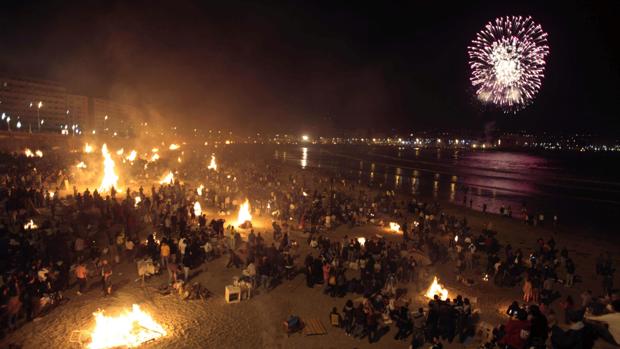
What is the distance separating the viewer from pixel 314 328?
10898 mm

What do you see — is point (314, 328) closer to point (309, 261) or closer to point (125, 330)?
point (309, 261)

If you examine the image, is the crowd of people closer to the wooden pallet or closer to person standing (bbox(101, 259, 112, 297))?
person standing (bbox(101, 259, 112, 297))

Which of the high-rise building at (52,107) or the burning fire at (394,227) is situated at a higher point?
the high-rise building at (52,107)

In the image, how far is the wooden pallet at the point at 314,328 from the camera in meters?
10.7

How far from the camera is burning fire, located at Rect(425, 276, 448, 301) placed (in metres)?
13.2

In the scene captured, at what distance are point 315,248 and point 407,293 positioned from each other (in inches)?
207

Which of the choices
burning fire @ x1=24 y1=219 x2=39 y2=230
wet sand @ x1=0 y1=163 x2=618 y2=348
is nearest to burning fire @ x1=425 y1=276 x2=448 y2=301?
wet sand @ x1=0 y1=163 x2=618 y2=348

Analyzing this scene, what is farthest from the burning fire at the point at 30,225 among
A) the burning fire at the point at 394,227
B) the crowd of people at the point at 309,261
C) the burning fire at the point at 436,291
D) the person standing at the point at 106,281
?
the burning fire at the point at 394,227

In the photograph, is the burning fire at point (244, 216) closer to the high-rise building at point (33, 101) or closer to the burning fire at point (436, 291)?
the burning fire at point (436, 291)

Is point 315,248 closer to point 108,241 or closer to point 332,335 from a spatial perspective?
point 332,335

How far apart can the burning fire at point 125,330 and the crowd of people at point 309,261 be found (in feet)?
6.76

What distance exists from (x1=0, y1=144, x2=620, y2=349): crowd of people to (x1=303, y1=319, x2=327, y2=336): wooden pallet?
1.20 feet

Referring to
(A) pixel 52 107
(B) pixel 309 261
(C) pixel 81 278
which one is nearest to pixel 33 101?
(A) pixel 52 107

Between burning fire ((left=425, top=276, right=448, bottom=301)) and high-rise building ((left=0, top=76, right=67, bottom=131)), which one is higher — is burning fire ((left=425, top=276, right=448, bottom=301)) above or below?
below
